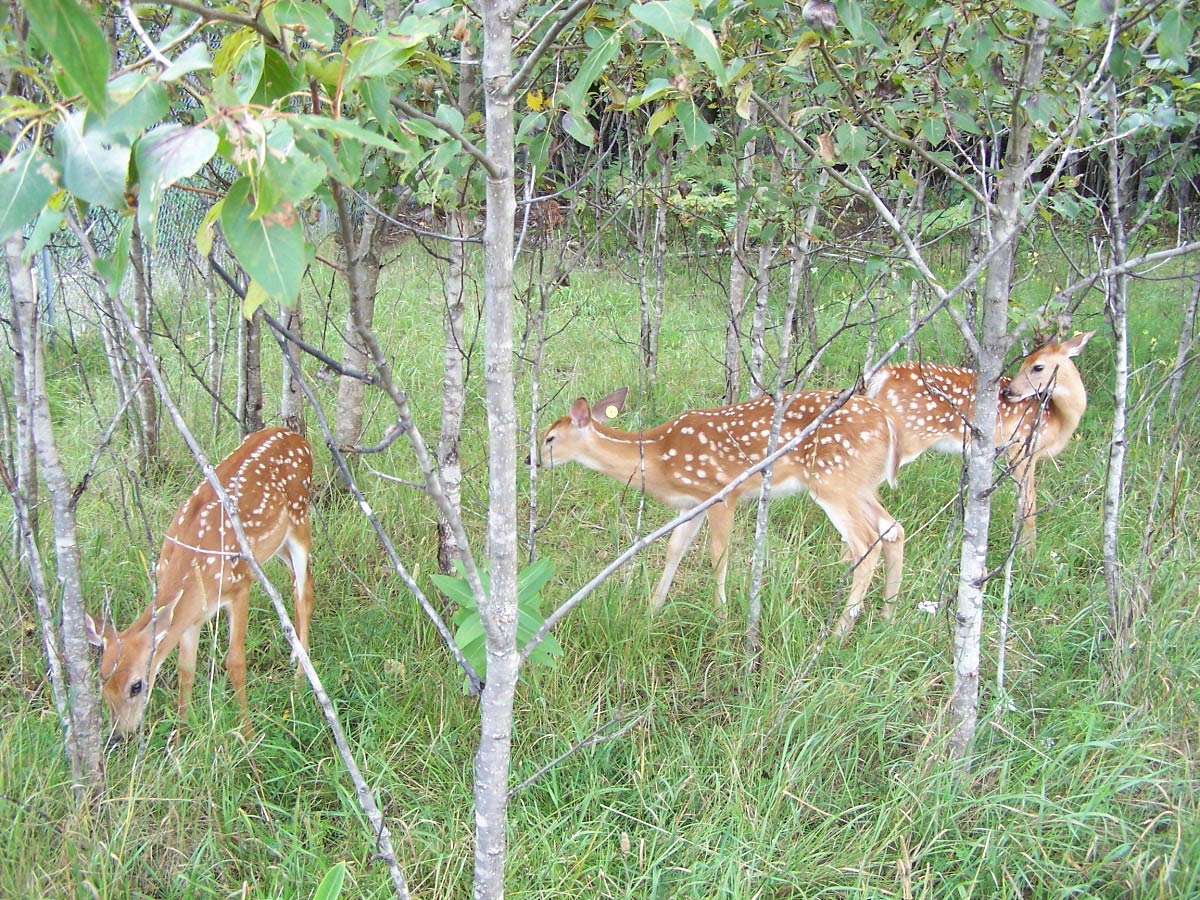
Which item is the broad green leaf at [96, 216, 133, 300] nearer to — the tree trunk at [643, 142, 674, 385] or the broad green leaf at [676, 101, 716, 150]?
the broad green leaf at [676, 101, 716, 150]

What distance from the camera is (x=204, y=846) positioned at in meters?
2.44

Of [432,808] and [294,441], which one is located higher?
[294,441]

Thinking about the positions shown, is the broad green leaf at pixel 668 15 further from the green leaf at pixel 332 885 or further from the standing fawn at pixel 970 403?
the standing fawn at pixel 970 403

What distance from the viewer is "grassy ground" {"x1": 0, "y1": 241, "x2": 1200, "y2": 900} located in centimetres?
241

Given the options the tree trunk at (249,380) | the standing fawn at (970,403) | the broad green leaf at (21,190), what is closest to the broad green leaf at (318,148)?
the broad green leaf at (21,190)

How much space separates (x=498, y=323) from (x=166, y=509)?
3.38 m

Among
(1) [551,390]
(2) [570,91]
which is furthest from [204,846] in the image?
(1) [551,390]

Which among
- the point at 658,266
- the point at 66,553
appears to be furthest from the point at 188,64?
the point at 658,266

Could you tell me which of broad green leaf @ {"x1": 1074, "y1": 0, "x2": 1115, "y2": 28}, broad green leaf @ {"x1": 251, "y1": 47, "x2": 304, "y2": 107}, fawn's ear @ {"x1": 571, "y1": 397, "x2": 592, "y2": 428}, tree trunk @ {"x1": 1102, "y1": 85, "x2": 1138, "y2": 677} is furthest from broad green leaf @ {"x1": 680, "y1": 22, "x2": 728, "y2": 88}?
fawn's ear @ {"x1": 571, "y1": 397, "x2": 592, "y2": 428}

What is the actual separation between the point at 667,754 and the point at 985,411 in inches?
51.2

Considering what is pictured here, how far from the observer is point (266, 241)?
81cm

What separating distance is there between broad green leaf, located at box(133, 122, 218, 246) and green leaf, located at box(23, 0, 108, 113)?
8 centimetres

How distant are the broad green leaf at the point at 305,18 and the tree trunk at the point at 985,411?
1.68 metres

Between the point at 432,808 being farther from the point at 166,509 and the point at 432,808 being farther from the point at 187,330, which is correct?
the point at 187,330
